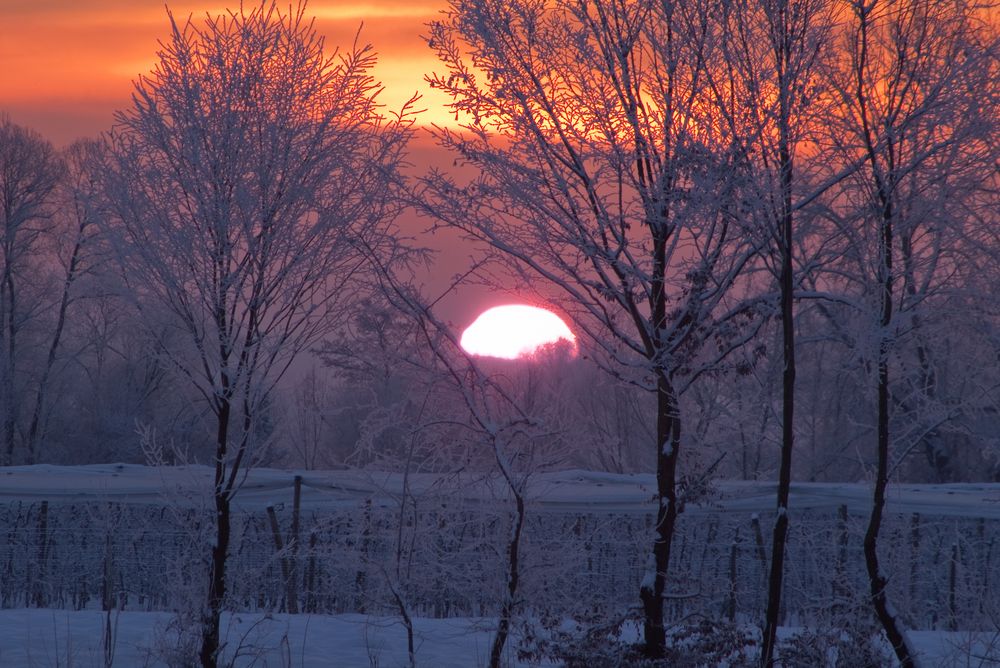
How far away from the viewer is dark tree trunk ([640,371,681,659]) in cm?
721

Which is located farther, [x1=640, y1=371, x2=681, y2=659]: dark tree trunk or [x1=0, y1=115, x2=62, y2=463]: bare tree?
[x1=0, y1=115, x2=62, y2=463]: bare tree

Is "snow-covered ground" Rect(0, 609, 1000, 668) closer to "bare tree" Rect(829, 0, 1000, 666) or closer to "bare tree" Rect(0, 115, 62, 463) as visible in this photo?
"bare tree" Rect(829, 0, 1000, 666)

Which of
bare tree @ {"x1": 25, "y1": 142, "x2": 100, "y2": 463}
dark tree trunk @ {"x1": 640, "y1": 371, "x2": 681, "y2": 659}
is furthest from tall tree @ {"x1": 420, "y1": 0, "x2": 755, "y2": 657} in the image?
bare tree @ {"x1": 25, "y1": 142, "x2": 100, "y2": 463}

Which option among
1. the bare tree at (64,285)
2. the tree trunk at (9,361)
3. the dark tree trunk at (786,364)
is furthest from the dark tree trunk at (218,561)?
the tree trunk at (9,361)

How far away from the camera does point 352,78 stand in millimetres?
7598

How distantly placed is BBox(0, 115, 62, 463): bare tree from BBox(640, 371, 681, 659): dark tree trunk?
96.5 feet

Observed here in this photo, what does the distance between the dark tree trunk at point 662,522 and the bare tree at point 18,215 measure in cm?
2942

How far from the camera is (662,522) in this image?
7188 millimetres

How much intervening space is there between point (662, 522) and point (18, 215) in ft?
99.8

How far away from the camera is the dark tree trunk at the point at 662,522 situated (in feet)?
23.7

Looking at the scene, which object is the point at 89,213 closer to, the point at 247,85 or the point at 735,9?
the point at 247,85

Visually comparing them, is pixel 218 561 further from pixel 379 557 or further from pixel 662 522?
pixel 662 522

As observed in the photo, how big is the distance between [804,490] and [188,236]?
27.0 feet

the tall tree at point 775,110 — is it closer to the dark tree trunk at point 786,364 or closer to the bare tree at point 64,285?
the dark tree trunk at point 786,364
